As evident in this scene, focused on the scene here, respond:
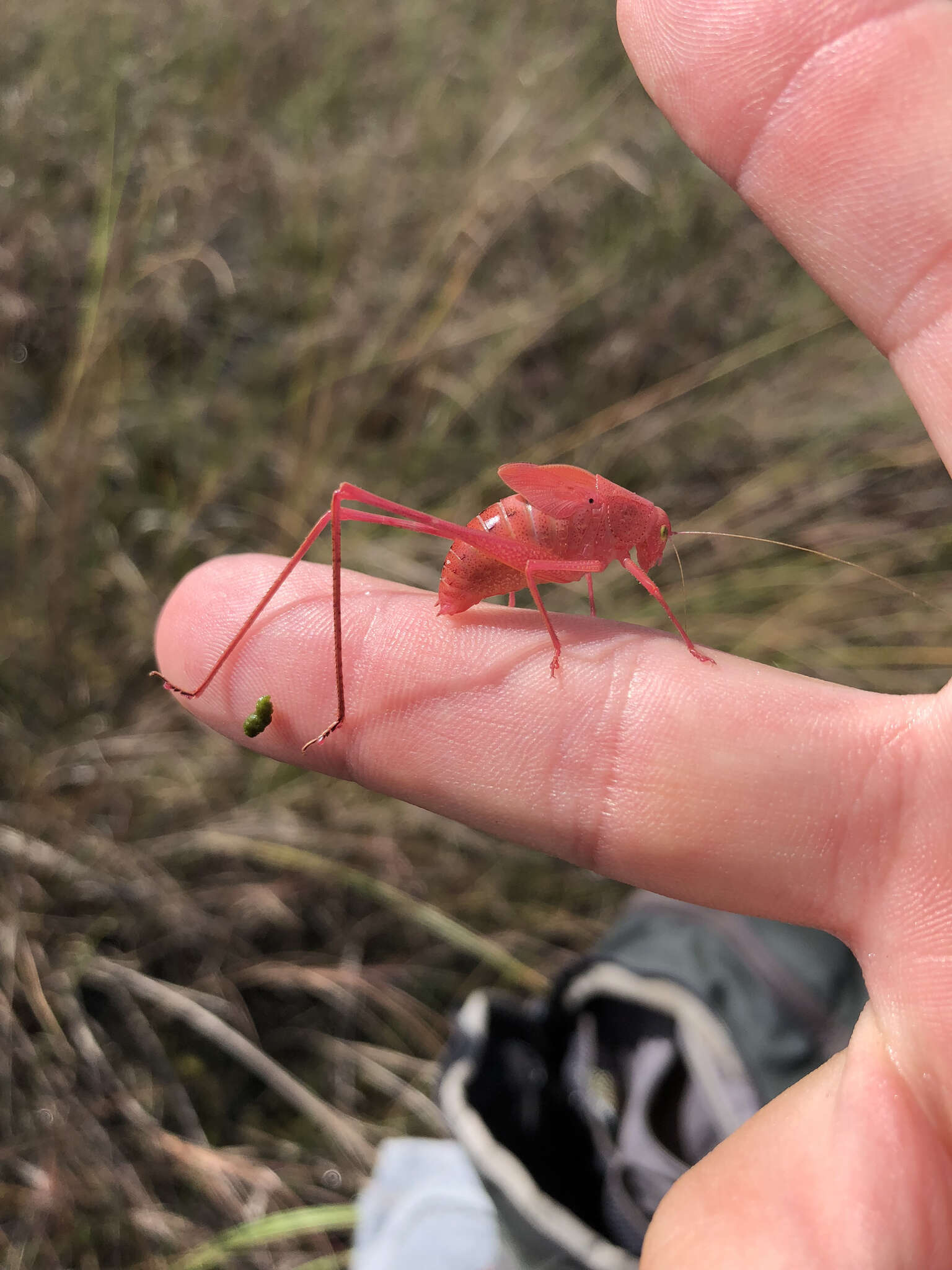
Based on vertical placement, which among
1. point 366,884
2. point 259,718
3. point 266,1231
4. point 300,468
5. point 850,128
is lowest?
point 266,1231

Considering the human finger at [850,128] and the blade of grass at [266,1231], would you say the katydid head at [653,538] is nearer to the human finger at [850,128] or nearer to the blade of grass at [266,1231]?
the human finger at [850,128]

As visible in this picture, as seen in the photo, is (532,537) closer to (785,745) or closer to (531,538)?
(531,538)

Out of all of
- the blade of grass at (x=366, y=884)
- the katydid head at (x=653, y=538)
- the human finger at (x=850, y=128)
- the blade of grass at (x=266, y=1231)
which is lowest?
the blade of grass at (x=266, y=1231)

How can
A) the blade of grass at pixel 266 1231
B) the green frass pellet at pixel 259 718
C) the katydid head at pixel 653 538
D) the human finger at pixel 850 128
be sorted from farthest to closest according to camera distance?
the blade of grass at pixel 266 1231 → the katydid head at pixel 653 538 → the green frass pellet at pixel 259 718 → the human finger at pixel 850 128

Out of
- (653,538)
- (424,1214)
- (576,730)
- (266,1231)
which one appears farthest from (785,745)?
(424,1214)

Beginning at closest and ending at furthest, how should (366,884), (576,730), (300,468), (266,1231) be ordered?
(576,730) < (266,1231) < (366,884) < (300,468)

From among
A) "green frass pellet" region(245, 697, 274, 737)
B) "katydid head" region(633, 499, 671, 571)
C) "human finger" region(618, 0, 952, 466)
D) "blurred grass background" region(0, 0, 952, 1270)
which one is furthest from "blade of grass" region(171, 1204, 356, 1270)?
"human finger" region(618, 0, 952, 466)

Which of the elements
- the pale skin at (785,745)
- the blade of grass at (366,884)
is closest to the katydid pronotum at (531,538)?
the pale skin at (785,745)

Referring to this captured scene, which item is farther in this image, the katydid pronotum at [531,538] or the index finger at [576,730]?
the katydid pronotum at [531,538]
